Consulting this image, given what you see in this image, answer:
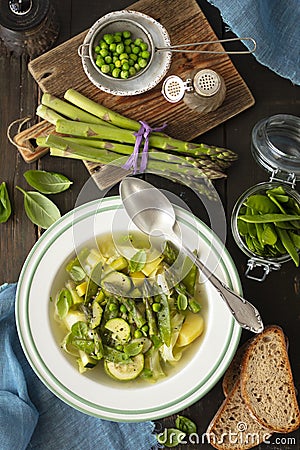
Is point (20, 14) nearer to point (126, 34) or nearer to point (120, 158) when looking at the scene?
point (126, 34)

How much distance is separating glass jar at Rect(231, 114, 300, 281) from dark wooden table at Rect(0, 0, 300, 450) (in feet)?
0.11

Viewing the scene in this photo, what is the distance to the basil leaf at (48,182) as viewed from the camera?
207 cm

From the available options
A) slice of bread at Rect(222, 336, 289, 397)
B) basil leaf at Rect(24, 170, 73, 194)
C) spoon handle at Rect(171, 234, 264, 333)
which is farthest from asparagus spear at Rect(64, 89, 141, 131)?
slice of bread at Rect(222, 336, 289, 397)

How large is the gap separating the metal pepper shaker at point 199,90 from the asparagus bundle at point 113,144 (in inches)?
4.3

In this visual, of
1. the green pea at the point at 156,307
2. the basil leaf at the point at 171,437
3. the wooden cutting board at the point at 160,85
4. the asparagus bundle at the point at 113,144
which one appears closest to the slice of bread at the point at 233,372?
the basil leaf at the point at 171,437

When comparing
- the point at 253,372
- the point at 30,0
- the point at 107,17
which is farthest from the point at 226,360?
the point at 30,0

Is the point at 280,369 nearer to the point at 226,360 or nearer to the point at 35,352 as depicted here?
the point at 226,360

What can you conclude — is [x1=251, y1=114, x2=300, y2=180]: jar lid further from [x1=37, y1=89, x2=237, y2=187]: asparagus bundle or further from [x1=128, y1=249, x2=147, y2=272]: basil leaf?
[x1=128, y1=249, x2=147, y2=272]: basil leaf

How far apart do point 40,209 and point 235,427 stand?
0.79 m

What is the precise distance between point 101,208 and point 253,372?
586 millimetres

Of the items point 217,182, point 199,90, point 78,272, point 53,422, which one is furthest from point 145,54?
point 53,422

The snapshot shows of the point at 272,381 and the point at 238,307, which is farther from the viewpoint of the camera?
the point at 272,381

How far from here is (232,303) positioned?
182 cm

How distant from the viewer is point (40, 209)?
2061 mm
